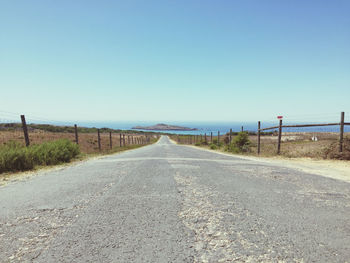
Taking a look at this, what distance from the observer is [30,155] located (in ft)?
26.5

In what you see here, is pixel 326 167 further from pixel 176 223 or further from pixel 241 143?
pixel 241 143

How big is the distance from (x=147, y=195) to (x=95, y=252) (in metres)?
1.68

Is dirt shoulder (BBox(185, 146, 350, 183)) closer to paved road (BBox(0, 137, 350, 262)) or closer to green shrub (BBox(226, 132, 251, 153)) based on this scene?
paved road (BBox(0, 137, 350, 262))

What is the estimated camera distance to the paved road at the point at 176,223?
1.86m

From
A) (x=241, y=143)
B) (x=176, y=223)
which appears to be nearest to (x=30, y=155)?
(x=176, y=223)

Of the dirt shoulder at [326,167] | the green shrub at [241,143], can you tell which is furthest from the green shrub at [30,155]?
the green shrub at [241,143]

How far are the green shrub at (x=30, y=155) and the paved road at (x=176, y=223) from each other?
380 cm

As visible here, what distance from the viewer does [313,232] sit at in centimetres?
224

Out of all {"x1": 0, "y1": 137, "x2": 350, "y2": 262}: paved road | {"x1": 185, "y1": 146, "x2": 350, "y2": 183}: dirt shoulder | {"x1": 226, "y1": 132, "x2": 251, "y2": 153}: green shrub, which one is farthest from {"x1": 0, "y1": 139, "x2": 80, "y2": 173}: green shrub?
{"x1": 226, "y1": 132, "x2": 251, "y2": 153}: green shrub

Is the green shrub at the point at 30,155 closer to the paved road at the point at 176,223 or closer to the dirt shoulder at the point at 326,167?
the paved road at the point at 176,223

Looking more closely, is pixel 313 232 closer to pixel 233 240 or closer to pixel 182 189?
pixel 233 240

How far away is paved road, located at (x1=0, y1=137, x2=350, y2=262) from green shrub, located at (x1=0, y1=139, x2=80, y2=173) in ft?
12.5

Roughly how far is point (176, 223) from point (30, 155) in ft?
26.4

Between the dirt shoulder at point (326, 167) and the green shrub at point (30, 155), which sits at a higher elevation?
the green shrub at point (30, 155)
